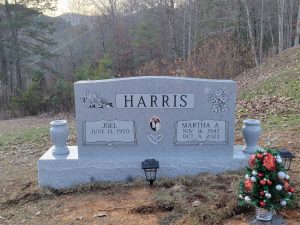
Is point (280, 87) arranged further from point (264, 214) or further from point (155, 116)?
point (264, 214)

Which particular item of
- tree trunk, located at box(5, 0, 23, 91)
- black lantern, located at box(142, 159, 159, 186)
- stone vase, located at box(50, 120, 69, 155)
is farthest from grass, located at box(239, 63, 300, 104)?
tree trunk, located at box(5, 0, 23, 91)

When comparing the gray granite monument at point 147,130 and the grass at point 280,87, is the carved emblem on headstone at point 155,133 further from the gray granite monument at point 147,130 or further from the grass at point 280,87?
the grass at point 280,87

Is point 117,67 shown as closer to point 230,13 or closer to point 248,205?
point 230,13

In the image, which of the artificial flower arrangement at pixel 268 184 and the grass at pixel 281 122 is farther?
the grass at pixel 281 122

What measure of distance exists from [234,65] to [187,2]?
9683 millimetres

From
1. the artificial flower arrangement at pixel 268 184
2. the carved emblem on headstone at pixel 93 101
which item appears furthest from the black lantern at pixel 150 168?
the artificial flower arrangement at pixel 268 184

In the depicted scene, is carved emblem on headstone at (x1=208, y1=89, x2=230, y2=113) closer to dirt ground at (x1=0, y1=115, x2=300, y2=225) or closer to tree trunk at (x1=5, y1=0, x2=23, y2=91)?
dirt ground at (x1=0, y1=115, x2=300, y2=225)

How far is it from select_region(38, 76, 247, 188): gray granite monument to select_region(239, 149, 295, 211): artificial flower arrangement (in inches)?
62.1

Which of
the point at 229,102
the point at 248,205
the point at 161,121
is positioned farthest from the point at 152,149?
the point at 248,205

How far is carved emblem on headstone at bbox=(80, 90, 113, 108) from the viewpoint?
5141 mm

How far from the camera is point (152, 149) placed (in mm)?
5215

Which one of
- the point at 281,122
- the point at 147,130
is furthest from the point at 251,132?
the point at 281,122

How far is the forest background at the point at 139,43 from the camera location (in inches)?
749

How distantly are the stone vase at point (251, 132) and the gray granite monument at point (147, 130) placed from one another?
194 mm
